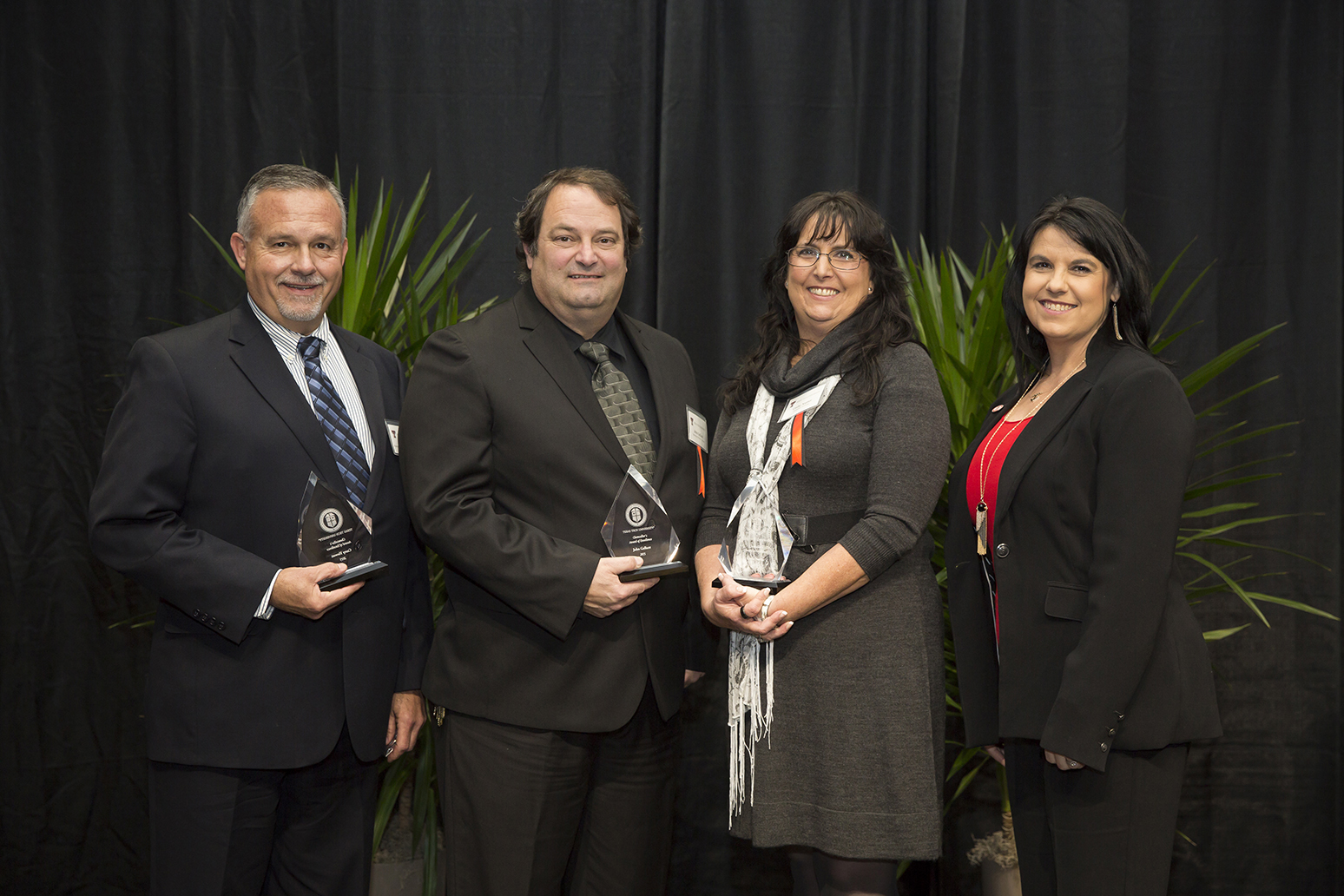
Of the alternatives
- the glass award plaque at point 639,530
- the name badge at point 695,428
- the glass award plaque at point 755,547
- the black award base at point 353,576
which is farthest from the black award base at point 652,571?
the black award base at point 353,576

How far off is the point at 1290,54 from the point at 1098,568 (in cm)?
257

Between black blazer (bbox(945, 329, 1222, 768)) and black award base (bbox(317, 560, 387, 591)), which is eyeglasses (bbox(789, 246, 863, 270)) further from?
black award base (bbox(317, 560, 387, 591))

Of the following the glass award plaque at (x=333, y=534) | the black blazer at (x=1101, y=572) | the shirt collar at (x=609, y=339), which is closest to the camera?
the black blazer at (x=1101, y=572)

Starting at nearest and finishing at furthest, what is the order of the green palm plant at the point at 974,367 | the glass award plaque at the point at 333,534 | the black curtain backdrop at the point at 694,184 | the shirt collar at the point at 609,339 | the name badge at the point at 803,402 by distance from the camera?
the glass award plaque at the point at 333,534 → the name badge at the point at 803,402 → the shirt collar at the point at 609,339 → the green palm plant at the point at 974,367 → the black curtain backdrop at the point at 694,184

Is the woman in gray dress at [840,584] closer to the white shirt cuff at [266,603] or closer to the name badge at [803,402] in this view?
the name badge at [803,402]

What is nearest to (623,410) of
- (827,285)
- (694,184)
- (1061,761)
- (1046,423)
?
(827,285)

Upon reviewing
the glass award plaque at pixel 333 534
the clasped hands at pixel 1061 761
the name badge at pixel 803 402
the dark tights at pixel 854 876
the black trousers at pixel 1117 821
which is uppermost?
the name badge at pixel 803 402

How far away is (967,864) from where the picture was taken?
3152mm

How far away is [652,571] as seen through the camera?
1.83 metres

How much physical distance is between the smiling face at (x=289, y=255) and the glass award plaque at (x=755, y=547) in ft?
3.22

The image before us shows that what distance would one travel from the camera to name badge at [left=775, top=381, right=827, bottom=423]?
6.41 feet

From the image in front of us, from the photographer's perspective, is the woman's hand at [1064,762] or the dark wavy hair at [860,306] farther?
the dark wavy hair at [860,306]

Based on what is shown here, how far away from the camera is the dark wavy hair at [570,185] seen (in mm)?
2049

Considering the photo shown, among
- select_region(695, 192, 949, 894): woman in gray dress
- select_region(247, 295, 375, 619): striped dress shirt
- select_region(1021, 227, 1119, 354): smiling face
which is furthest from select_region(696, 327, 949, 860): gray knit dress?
select_region(247, 295, 375, 619): striped dress shirt
